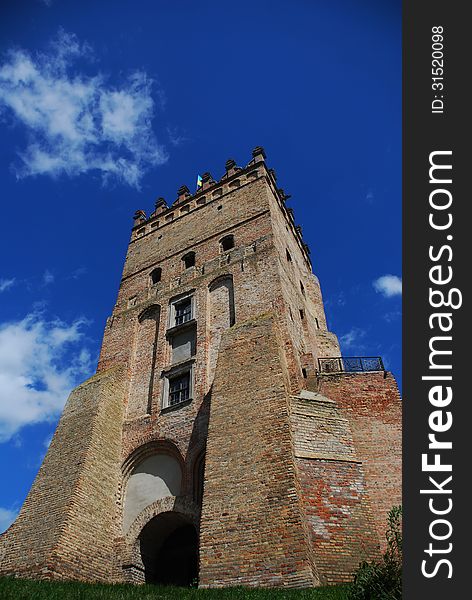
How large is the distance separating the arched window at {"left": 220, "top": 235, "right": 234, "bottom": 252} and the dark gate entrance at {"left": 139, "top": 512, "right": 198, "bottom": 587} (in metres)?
10.6

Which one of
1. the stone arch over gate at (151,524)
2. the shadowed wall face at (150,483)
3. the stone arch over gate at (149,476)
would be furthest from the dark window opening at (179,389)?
the stone arch over gate at (151,524)

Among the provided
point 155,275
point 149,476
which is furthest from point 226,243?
point 149,476

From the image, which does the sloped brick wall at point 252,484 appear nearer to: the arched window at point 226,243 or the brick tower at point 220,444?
the brick tower at point 220,444

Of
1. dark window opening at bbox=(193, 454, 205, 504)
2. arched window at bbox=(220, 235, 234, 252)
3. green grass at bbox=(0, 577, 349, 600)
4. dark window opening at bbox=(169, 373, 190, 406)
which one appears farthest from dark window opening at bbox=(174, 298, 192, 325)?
green grass at bbox=(0, 577, 349, 600)

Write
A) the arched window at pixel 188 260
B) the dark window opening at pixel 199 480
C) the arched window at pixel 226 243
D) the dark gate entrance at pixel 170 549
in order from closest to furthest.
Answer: the dark window opening at pixel 199 480, the dark gate entrance at pixel 170 549, the arched window at pixel 226 243, the arched window at pixel 188 260

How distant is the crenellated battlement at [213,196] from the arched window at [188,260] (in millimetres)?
3461

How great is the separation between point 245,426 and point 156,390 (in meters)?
5.69

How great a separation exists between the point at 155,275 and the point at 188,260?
5.66 feet

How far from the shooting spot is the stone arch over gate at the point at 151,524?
12820mm

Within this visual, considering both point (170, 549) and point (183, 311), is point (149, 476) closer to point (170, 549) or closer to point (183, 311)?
point (170, 549)

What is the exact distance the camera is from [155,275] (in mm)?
21906

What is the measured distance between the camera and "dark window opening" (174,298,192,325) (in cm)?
1834

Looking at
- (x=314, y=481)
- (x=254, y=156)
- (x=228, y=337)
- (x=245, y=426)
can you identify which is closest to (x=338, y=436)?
(x=314, y=481)

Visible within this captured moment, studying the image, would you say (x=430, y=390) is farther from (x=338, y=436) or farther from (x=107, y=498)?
(x=107, y=498)
